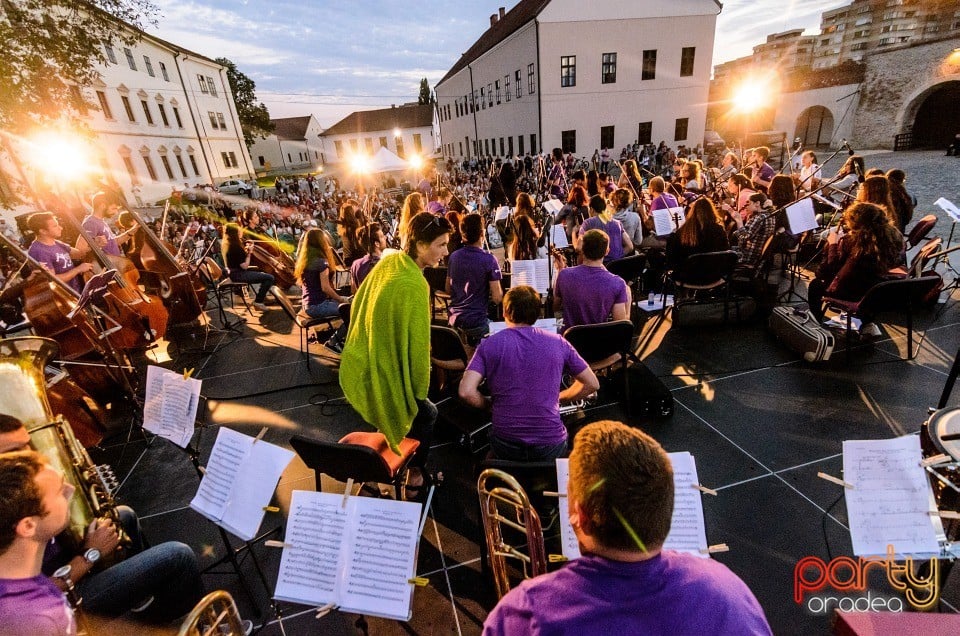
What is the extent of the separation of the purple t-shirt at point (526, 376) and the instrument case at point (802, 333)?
10.3 feet

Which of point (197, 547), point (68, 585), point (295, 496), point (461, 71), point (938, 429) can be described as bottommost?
point (197, 547)

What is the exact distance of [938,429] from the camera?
6.27ft

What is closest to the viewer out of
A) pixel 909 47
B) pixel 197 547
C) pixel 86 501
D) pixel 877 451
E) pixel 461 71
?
pixel 877 451

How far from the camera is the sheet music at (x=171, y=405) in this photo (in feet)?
7.70

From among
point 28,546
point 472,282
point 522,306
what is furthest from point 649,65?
point 28,546

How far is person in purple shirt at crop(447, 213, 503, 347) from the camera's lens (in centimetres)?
407

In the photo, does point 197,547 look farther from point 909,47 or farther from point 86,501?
point 909,47

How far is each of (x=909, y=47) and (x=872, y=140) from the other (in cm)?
436

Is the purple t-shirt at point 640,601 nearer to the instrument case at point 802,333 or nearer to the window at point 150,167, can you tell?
the instrument case at point 802,333

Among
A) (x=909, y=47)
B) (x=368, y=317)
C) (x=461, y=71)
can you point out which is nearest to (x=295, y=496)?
(x=368, y=317)

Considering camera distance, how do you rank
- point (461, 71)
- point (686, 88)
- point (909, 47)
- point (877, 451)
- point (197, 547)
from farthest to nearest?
point (461, 71), point (686, 88), point (909, 47), point (197, 547), point (877, 451)

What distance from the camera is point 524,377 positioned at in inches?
94.4

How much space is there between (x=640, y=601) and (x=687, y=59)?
92.5 feet

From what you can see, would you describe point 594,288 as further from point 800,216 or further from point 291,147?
point 291,147
